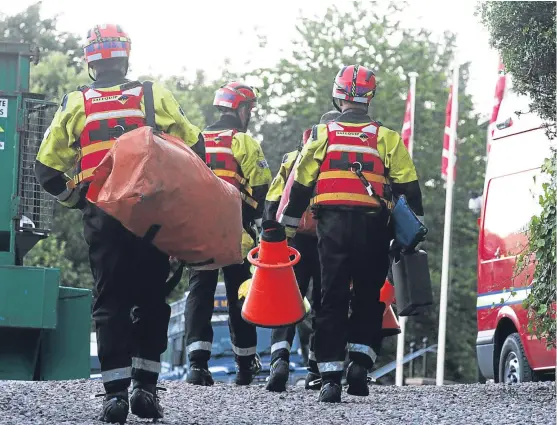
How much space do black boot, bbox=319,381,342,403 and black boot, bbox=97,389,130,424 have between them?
2.32 metres

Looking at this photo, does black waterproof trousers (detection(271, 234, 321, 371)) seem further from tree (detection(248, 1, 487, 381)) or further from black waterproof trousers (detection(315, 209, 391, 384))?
tree (detection(248, 1, 487, 381))

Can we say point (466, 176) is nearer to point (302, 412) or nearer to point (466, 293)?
point (466, 293)

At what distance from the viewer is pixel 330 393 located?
10539 mm

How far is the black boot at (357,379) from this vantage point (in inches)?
434

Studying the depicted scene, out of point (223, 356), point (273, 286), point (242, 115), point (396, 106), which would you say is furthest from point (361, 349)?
point (396, 106)

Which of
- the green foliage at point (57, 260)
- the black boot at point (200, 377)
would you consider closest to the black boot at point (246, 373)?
the black boot at point (200, 377)

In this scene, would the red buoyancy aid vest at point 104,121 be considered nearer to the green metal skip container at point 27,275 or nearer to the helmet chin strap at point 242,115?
the green metal skip container at point 27,275

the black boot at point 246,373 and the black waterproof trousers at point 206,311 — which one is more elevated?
the black waterproof trousers at point 206,311

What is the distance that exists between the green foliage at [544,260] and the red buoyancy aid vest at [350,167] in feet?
4.46

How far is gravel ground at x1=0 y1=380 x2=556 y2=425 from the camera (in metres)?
9.06

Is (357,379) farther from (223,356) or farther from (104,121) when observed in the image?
(223,356)

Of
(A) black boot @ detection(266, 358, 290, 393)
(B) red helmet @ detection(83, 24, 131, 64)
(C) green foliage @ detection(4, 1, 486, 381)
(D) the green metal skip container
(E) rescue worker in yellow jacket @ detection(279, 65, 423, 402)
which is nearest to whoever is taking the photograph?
(B) red helmet @ detection(83, 24, 131, 64)

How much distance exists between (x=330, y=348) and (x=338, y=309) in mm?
271

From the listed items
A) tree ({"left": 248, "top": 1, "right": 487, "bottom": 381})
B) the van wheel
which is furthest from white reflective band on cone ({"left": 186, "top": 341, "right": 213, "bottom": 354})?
tree ({"left": 248, "top": 1, "right": 487, "bottom": 381})
